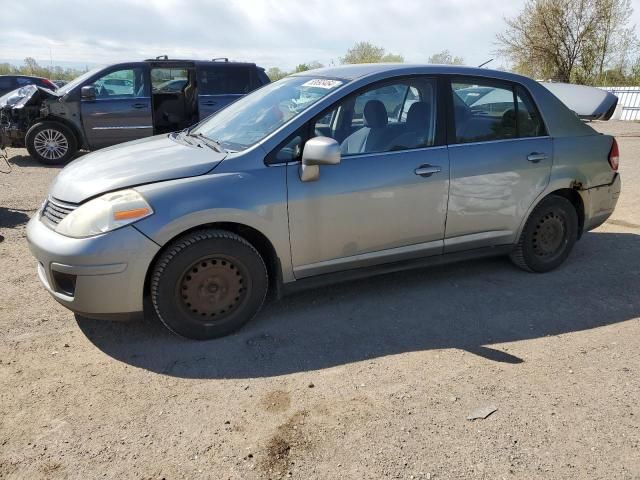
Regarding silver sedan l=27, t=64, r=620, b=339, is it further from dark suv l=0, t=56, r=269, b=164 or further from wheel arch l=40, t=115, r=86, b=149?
wheel arch l=40, t=115, r=86, b=149

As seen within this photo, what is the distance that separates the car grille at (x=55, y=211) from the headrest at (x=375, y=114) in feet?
6.78

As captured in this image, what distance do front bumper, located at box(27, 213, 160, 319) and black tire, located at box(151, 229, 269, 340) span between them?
135 millimetres

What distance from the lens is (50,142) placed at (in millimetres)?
9773

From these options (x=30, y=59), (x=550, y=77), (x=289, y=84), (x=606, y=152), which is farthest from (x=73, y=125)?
(x=30, y=59)

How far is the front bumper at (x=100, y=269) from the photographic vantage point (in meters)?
3.07

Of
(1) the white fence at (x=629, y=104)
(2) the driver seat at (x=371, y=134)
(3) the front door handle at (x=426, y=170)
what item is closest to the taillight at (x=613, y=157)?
(3) the front door handle at (x=426, y=170)

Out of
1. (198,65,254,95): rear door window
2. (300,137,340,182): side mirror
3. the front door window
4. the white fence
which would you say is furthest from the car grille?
the white fence

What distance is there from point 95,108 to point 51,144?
3.50 feet

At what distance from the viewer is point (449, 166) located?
3.96 m

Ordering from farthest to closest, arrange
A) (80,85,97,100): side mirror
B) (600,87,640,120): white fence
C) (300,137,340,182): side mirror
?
1. (600,87,640,120): white fence
2. (80,85,97,100): side mirror
3. (300,137,340,182): side mirror

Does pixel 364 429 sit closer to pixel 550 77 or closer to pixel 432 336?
pixel 432 336

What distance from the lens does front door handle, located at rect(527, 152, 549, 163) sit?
4.29 m

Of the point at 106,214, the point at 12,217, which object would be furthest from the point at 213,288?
the point at 12,217

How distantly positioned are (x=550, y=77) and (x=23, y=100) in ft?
102
